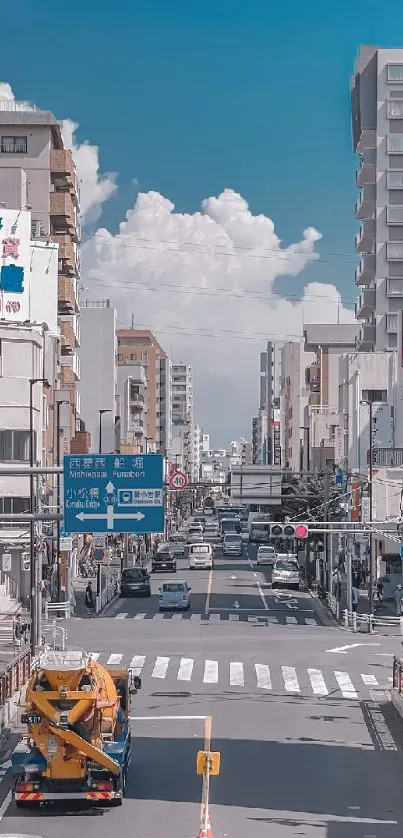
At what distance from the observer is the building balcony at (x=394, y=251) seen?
103500mm

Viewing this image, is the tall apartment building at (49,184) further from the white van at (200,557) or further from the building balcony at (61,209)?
the white van at (200,557)

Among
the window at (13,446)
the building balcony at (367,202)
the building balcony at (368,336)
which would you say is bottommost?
the window at (13,446)

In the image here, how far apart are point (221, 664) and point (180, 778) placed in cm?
1953

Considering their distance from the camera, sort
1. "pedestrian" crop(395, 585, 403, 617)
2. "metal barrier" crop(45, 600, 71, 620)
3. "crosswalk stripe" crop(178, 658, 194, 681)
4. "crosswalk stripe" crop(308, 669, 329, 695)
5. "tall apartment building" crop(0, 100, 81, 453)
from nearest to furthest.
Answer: "crosswalk stripe" crop(308, 669, 329, 695) < "crosswalk stripe" crop(178, 658, 194, 681) < "metal barrier" crop(45, 600, 71, 620) < "pedestrian" crop(395, 585, 403, 617) < "tall apartment building" crop(0, 100, 81, 453)

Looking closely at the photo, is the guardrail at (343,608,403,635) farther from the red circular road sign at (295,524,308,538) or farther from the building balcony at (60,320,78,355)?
the building balcony at (60,320,78,355)

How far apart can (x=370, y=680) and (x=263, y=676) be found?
3.16 meters

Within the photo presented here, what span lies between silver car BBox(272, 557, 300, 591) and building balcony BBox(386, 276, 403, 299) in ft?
101

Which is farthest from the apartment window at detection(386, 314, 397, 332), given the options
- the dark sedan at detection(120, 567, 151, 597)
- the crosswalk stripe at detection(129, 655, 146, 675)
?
the crosswalk stripe at detection(129, 655, 146, 675)

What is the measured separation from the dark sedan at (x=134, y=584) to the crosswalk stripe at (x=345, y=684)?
3337 centimetres

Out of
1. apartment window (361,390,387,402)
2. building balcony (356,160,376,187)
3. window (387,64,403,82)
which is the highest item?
window (387,64,403,82)

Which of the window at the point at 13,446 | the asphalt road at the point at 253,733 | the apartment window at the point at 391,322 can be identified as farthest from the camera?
the apartment window at the point at 391,322

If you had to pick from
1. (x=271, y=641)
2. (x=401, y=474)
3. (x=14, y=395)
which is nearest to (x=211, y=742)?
(x=271, y=641)

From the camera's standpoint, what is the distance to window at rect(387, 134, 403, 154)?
338 feet

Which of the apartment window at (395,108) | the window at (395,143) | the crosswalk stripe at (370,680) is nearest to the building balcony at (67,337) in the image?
the window at (395,143)
